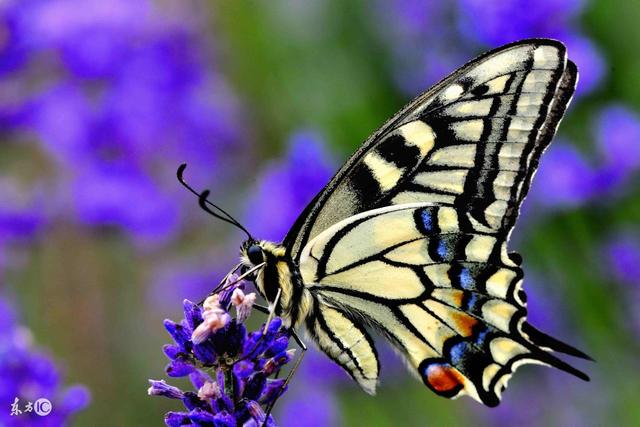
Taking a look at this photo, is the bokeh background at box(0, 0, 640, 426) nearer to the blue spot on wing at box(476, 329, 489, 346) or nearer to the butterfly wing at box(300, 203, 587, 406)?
the butterfly wing at box(300, 203, 587, 406)

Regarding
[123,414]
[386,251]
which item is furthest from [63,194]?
[386,251]

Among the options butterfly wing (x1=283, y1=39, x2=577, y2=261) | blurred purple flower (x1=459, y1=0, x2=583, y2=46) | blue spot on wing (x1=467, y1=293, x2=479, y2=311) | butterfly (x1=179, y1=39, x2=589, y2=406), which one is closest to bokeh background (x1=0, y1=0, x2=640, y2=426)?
blurred purple flower (x1=459, y1=0, x2=583, y2=46)

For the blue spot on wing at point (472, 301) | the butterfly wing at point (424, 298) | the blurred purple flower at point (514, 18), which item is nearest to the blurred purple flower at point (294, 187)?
Result: the blurred purple flower at point (514, 18)

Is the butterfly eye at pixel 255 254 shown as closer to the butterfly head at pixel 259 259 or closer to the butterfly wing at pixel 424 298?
the butterfly head at pixel 259 259

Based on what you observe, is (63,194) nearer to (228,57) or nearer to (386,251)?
(228,57)

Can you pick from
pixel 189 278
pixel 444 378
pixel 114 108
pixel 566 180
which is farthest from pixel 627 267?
pixel 114 108

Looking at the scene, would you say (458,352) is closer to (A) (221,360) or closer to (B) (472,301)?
(B) (472,301)
